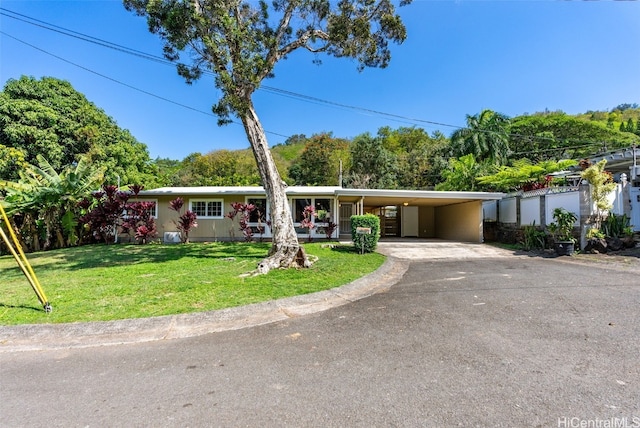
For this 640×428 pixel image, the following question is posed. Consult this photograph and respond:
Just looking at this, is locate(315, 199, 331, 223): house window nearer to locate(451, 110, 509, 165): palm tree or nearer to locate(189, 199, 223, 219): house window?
locate(189, 199, 223, 219): house window

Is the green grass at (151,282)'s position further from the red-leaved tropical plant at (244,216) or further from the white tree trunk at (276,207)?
the red-leaved tropical plant at (244,216)

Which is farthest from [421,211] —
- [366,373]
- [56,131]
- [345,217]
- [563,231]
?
[56,131]

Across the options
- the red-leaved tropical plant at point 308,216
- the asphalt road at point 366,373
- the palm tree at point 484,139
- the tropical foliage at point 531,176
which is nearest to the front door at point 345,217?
the red-leaved tropical plant at point 308,216

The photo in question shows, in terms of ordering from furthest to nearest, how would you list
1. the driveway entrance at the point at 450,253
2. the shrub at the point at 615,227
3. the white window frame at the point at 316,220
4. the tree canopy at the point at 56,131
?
the tree canopy at the point at 56,131 → the white window frame at the point at 316,220 → the shrub at the point at 615,227 → the driveway entrance at the point at 450,253

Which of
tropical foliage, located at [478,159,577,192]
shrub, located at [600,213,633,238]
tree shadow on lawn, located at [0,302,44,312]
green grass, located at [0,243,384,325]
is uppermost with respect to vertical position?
tropical foliage, located at [478,159,577,192]

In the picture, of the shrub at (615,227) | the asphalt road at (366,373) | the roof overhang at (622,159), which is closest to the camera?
the asphalt road at (366,373)

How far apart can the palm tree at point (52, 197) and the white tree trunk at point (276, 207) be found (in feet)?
30.0

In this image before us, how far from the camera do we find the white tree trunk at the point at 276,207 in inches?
321

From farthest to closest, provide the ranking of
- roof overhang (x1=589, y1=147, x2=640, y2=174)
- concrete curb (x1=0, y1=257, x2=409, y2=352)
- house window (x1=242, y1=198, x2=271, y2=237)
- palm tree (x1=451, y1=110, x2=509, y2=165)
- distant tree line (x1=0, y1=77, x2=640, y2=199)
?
palm tree (x1=451, y1=110, x2=509, y2=165) < distant tree line (x1=0, y1=77, x2=640, y2=199) < house window (x1=242, y1=198, x2=271, y2=237) < roof overhang (x1=589, y1=147, x2=640, y2=174) < concrete curb (x1=0, y1=257, x2=409, y2=352)

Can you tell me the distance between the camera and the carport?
1418 cm

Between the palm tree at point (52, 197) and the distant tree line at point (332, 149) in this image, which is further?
the distant tree line at point (332, 149)

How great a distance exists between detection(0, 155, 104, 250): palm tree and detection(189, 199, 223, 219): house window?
4.10 m

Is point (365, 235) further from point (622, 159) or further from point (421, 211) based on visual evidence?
point (622, 159)

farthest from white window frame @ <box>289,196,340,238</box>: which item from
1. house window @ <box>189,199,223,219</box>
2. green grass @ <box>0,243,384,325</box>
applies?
green grass @ <box>0,243,384,325</box>
